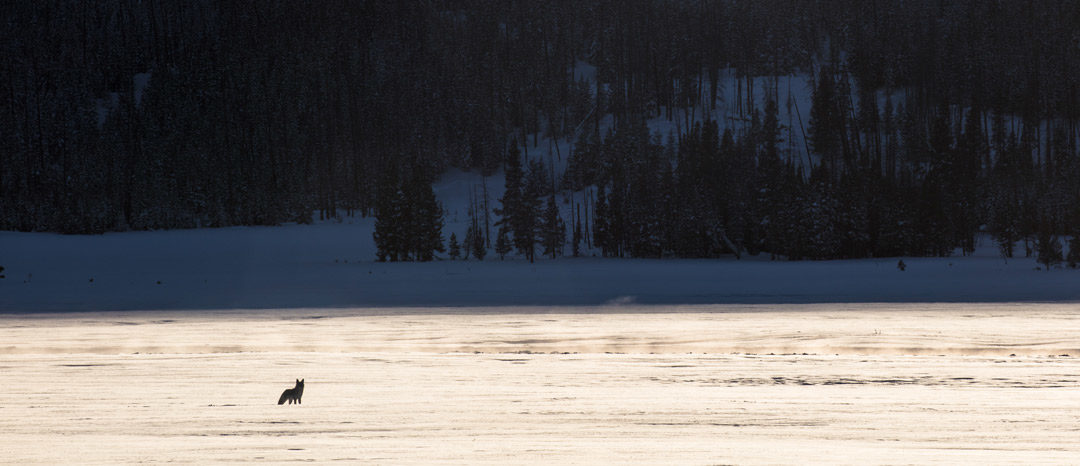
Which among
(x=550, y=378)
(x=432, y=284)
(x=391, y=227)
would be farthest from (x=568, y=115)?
(x=550, y=378)

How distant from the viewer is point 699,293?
27062 millimetres

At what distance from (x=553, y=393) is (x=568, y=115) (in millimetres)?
116010

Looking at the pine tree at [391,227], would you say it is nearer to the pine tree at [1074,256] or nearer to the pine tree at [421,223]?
the pine tree at [421,223]

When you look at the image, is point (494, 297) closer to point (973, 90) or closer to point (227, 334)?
point (227, 334)

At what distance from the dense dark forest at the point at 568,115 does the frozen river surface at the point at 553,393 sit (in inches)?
1792

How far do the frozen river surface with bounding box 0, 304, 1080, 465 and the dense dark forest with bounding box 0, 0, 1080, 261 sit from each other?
45.5m

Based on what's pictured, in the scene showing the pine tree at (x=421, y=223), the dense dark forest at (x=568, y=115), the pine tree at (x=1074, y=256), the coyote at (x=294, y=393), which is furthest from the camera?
the dense dark forest at (x=568, y=115)

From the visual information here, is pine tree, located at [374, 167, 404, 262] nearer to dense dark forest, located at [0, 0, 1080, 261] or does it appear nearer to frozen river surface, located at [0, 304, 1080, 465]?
dense dark forest, located at [0, 0, 1080, 261]

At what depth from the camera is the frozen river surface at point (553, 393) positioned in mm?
7645

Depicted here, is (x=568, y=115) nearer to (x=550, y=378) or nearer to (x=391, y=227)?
(x=391, y=227)

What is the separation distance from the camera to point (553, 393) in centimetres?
1008

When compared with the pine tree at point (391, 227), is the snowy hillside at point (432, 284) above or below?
below

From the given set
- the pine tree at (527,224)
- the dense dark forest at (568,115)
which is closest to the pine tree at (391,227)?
the dense dark forest at (568,115)

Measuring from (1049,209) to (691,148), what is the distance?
38444mm
